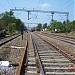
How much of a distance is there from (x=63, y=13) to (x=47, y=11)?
6.60m

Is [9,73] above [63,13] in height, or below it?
below

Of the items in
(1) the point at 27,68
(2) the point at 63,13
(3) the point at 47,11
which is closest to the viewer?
(1) the point at 27,68

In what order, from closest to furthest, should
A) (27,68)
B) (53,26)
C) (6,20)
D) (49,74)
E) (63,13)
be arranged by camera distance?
(49,74) < (27,68) < (63,13) < (53,26) < (6,20)

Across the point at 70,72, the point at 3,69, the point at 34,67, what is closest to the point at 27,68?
the point at 34,67

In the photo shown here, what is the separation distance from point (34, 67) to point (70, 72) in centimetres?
173

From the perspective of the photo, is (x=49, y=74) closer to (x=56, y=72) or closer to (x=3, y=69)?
(x=56, y=72)

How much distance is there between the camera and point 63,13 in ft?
223

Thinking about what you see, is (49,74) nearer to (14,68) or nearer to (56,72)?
(56,72)

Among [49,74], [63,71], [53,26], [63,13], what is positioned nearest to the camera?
[49,74]

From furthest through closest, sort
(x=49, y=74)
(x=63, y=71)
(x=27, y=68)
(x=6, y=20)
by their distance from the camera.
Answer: (x=6, y=20), (x=27, y=68), (x=63, y=71), (x=49, y=74)

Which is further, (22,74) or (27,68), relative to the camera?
(27,68)

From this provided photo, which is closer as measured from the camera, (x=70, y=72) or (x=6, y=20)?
(x=70, y=72)

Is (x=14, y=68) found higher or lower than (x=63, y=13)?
lower

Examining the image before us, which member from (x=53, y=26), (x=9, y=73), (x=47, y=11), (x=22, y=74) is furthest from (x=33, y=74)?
(x=53, y=26)
